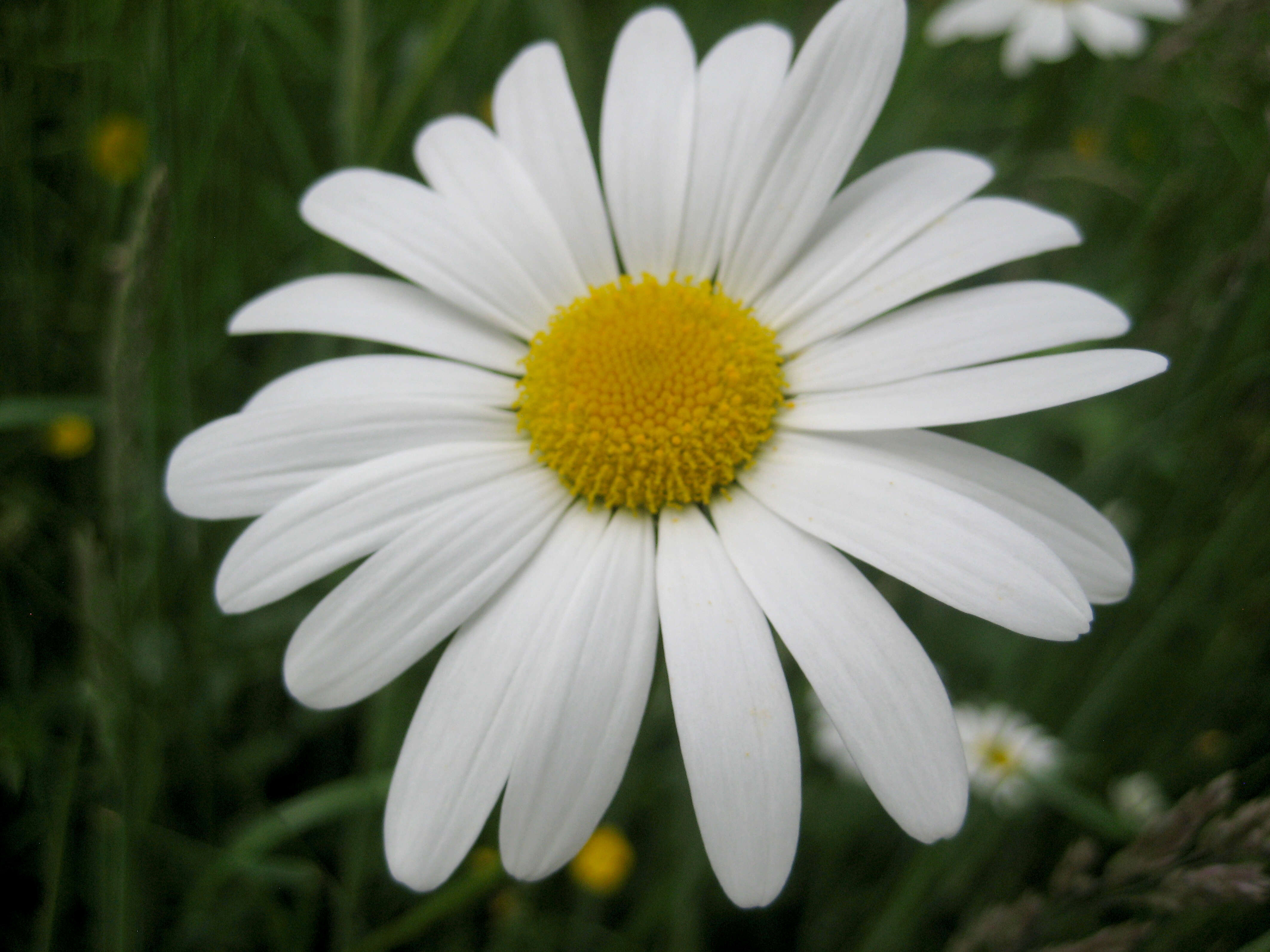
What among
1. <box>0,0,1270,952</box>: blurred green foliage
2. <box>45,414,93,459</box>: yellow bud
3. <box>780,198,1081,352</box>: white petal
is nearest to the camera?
<box>780,198,1081,352</box>: white petal

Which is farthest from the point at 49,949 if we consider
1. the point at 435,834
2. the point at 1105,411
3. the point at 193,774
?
the point at 1105,411

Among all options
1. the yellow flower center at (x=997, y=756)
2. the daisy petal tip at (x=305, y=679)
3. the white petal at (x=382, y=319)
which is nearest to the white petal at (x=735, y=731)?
the daisy petal tip at (x=305, y=679)

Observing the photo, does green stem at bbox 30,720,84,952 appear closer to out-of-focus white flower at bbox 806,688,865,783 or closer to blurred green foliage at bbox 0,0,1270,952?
blurred green foliage at bbox 0,0,1270,952

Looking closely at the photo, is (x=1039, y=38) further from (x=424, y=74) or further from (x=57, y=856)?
(x=57, y=856)

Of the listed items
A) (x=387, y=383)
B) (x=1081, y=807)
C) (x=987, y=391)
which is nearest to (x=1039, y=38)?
(x=987, y=391)

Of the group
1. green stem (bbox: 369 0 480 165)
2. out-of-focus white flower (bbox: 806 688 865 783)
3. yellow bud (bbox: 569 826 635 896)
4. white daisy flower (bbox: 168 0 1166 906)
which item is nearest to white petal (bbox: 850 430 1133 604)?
white daisy flower (bbox: 168 0 1166 906)

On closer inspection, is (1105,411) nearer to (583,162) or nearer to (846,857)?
(846,857)
